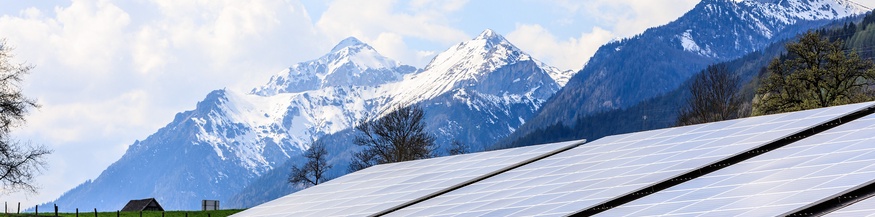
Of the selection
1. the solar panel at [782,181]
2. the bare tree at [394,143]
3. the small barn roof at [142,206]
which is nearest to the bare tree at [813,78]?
the bare tree at [394,143]

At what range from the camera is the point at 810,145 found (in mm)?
38875

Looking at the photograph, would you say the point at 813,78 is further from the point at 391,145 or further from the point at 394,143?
the point at 391,145

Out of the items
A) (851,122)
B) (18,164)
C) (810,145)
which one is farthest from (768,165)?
(18,164)

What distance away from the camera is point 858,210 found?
29203mm

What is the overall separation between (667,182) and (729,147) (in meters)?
3.99

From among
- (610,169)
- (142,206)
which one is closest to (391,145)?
(142,206)

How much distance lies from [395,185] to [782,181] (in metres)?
24.5

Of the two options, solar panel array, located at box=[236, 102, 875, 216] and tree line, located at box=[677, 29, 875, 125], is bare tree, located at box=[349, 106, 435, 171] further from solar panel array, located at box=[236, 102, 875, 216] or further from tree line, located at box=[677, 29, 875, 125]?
solar panel array, located at box=[236, 102, 875, 216]

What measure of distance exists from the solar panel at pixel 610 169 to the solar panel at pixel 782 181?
1.50m

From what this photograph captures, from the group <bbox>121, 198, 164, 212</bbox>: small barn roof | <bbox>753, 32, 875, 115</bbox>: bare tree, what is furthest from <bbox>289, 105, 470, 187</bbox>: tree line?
<bbox>753, 32, 875, 115</bbox>: bare tree

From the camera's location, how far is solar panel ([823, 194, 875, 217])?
28719 millimetres

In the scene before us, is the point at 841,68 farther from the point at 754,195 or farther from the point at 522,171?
the point at 754,195

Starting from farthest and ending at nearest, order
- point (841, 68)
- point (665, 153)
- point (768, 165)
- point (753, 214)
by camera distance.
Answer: point (841, 68) → point (665, 153) → point (768, 165) → point (753, 214)

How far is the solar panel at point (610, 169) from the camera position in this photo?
132ft
